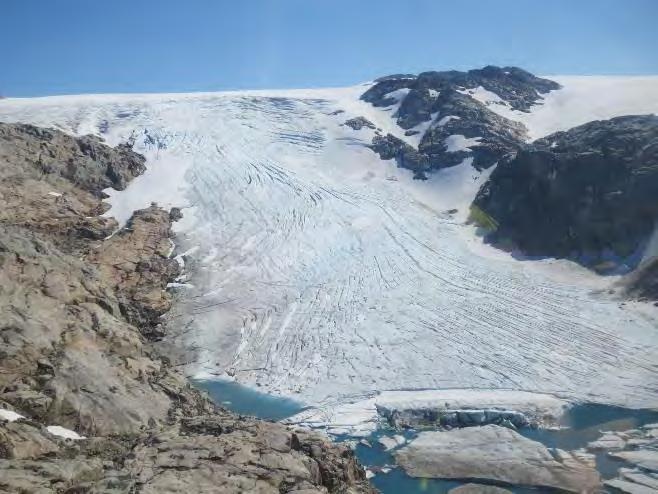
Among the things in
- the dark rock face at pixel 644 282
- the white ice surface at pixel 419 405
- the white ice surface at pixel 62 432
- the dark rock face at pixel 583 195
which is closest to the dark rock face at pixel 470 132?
the dark rock face at pixel 583 195

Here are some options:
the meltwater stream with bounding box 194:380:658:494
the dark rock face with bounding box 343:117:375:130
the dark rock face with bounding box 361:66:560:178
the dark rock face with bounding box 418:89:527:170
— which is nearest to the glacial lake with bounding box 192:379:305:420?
the meltwater stream with bounding box 194:380:658:494

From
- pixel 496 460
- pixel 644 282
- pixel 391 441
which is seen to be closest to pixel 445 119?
pixel 644 282

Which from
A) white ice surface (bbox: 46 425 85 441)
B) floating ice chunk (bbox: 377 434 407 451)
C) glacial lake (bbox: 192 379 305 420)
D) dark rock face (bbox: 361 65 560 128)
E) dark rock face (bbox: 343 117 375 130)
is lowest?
floating ice chunk (bbox: 377 434 407 451)

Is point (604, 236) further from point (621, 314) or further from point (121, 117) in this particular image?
point (121, 117)

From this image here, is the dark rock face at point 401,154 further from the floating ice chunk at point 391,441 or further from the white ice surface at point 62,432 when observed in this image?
the white ice surface at point 62,432

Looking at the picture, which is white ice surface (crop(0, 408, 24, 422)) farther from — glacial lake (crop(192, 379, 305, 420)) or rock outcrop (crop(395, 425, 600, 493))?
rock outcrop (crop(395, 425, 600, 493))

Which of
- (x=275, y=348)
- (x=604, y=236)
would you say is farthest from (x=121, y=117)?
(x=604, y=236)
